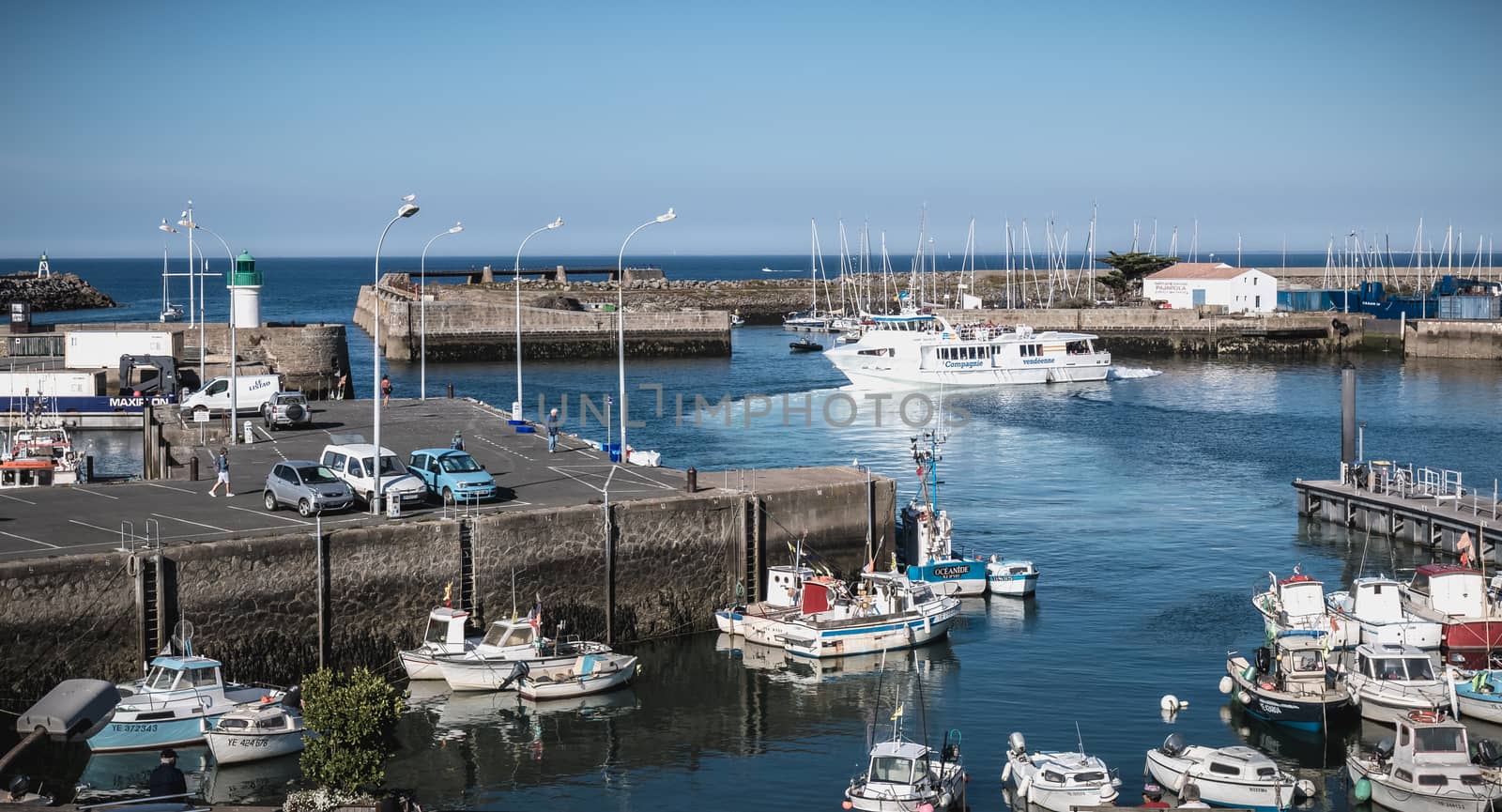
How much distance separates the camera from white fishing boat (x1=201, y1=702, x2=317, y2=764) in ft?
84.8

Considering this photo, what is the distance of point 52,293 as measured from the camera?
168 m

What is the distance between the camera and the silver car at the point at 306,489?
32.4m

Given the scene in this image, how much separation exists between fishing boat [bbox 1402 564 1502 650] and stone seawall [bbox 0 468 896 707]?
1237cm

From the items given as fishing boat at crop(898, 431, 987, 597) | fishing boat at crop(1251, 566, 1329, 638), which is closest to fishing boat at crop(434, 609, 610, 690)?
fishing boat at crop(898, 431, 987, 597)

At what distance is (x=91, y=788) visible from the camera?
23609mm

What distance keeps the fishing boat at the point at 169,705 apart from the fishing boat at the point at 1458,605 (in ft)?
75.9

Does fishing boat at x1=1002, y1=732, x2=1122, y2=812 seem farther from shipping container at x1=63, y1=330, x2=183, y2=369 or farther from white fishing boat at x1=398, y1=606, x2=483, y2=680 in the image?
shipping container at x1=63, y1=330, x2=183, y2=369

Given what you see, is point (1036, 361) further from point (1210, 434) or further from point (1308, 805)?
point (1308, 805)

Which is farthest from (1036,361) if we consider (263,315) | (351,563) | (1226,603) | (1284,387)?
(263,315)

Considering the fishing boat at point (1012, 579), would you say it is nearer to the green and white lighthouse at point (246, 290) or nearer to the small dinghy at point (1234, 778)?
the small dinghy at point (1234, 778)

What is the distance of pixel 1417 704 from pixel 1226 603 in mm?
10359

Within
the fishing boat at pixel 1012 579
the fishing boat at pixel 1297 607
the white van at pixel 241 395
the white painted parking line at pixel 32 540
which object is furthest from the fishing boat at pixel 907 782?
the white van at pixel 241 395

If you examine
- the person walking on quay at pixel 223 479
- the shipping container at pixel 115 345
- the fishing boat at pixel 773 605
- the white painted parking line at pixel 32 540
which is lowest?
the fishing boat at pixel 773 605

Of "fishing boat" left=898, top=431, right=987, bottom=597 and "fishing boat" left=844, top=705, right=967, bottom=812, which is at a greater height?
"fishing boat" left=898, top=431, right=987, bottom=597
